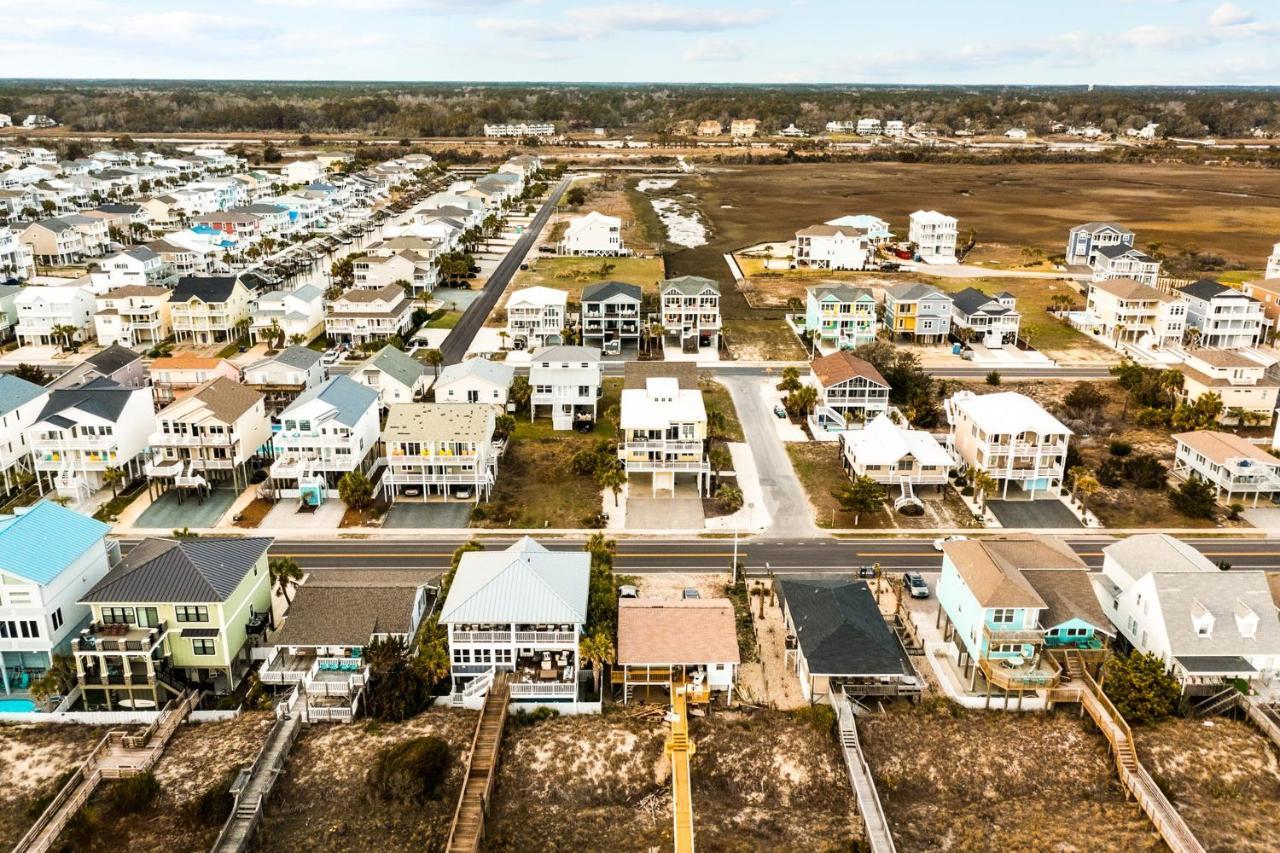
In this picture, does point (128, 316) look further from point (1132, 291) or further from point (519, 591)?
point (1132, 291)

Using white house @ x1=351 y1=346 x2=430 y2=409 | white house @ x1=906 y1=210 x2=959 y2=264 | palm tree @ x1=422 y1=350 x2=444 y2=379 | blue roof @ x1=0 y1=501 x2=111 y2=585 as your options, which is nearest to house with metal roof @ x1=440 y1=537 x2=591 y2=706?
blue roof @ x1=0 y1=501 x2=111 y2=585

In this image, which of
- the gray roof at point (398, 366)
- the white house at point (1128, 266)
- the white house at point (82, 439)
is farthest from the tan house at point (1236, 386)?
the white house at point (82, 439)

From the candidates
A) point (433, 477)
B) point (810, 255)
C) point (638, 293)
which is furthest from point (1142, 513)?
point (810, 255)

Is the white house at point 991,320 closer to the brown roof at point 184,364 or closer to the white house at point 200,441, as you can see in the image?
the white house at point 200,441

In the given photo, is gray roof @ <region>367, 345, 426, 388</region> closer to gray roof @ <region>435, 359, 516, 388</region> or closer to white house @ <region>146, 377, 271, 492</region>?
gray roof @ <region>435, 359, 516, 388</region>

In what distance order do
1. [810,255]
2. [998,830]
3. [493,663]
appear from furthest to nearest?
[810,255] < [493,663] < [998,830]

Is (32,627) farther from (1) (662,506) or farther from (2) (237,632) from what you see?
(1) (662,506)
